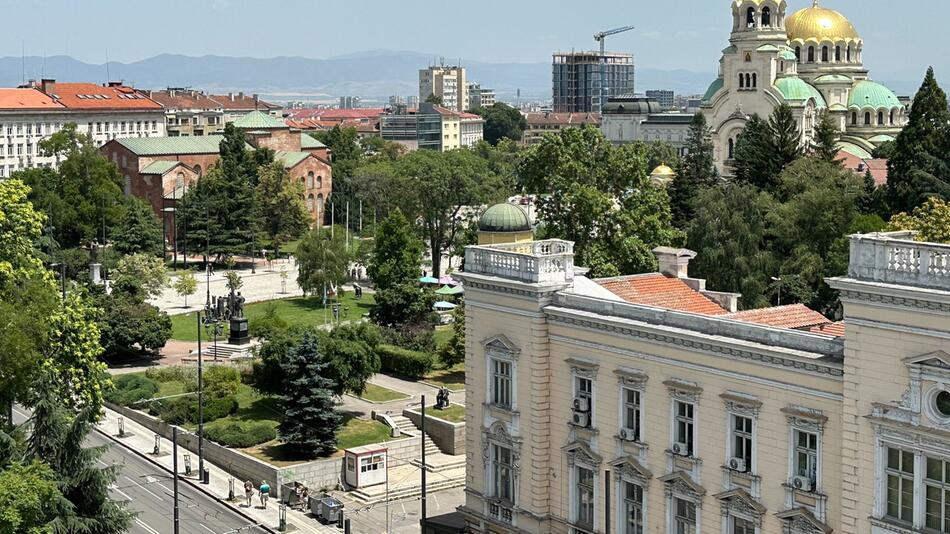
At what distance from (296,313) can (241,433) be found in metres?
28.3

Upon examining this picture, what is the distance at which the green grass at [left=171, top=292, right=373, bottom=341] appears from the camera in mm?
77000

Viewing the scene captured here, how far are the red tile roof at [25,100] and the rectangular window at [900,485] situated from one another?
129698 millimetres

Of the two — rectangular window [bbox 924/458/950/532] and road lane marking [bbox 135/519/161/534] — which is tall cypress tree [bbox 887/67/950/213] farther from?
rectangular window [bbox 924/458/950/532]

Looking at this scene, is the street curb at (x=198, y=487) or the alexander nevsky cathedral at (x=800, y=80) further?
the alexander nevsky cathedral at (x=800, y=80)

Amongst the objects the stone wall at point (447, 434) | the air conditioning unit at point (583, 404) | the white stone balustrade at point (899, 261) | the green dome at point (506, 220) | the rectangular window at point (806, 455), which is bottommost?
the stone wall at point (447, 434)

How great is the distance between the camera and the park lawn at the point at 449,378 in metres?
63.3

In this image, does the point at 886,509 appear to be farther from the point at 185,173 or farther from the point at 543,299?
the point at 185,173

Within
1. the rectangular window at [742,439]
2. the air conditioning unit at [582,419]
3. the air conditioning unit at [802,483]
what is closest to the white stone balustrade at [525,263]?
the air conditioning unit at [582,419]

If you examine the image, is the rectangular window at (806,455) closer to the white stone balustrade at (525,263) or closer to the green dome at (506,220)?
the white stone balustrade at (525,263)

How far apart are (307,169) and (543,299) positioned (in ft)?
299

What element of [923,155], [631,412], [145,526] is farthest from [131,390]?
[923,155]

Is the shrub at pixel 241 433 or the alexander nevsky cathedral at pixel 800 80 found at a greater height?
the alexander nevsky cathedral at pixel 800 80

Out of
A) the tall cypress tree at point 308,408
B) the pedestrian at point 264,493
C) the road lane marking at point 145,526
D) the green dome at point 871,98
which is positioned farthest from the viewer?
the green dome at point 871,98

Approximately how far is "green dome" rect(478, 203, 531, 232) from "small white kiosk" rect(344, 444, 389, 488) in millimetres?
10417
